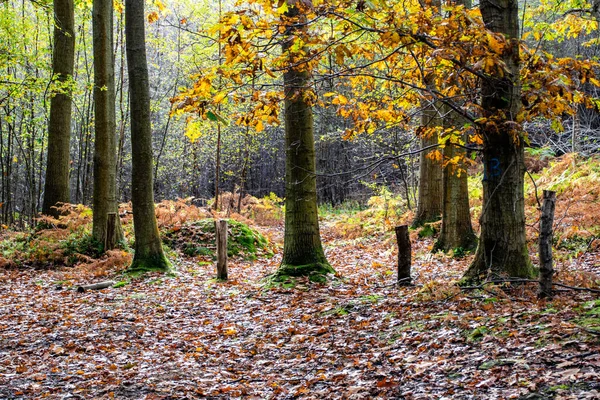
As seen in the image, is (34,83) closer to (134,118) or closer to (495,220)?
(134,118)

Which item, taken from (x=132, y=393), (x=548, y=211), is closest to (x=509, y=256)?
(x=548, y=211)

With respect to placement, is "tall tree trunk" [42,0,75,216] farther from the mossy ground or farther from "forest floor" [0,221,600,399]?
"forest floor" [0,221,600,399]

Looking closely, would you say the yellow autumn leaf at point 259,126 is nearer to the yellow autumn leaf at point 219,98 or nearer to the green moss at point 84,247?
the yellow autumn leaf at point 219,98

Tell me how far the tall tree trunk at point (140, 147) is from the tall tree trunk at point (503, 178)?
6.65 metres

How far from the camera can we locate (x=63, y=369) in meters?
5.26

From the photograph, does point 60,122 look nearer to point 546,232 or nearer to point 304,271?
point 304,271

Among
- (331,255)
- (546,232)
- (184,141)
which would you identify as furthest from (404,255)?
(184,141)

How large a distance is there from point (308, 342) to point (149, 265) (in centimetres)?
554

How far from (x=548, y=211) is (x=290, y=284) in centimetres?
439

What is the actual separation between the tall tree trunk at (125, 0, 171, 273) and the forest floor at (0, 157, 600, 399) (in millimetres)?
626

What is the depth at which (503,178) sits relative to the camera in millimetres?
5855

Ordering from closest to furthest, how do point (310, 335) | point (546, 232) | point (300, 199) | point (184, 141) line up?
point (546, 232)
point (310, 335)
point (300, 199)
point (184, 141)

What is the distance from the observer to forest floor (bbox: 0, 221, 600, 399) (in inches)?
159

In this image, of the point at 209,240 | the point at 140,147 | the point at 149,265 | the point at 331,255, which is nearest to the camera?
the point at 140,147
